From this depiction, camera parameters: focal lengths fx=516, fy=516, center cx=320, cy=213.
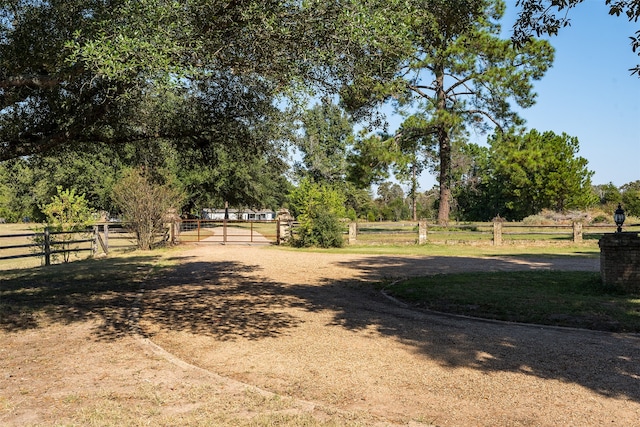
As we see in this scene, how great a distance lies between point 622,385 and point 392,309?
4.75 m

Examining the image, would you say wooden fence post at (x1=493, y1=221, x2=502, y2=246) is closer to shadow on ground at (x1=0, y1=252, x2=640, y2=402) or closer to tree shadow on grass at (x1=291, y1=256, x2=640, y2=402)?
shadow on ground at (x1=0, y1=252, x2=640, y2=402)

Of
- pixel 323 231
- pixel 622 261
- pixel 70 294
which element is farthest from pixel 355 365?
pixel 323 231

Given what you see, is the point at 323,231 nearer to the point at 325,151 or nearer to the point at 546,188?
the point at 546,188

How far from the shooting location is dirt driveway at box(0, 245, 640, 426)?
4625 mm

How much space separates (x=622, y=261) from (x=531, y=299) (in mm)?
2225

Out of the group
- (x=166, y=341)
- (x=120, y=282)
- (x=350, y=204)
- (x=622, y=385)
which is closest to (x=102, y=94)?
(x=166, y=341)

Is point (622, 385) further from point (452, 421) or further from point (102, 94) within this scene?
point (102, 94)

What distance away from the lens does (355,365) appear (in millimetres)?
6020

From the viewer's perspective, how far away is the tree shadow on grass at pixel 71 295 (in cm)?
861

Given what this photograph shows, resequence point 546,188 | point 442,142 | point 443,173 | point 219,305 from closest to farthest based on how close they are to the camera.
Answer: point 219,305, point 442,142, point 443,173, point 546,188

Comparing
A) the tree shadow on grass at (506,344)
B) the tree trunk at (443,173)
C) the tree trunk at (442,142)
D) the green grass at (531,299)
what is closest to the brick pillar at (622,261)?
the green grass at (531,299)

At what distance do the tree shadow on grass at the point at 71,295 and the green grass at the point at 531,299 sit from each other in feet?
18.9

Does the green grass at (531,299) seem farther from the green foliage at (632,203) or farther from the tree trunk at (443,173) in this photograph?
the green foliage at (632,203)

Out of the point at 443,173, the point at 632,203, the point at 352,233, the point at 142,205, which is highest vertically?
the point at 443,173
